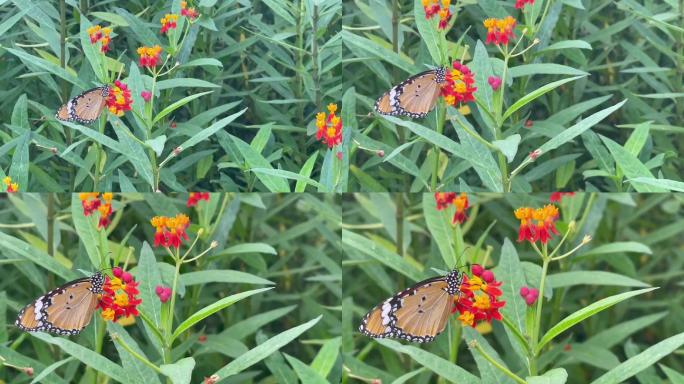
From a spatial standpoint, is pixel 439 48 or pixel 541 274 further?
pixel 439 48

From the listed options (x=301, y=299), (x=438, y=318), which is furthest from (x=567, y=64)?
(x=301, y=299)

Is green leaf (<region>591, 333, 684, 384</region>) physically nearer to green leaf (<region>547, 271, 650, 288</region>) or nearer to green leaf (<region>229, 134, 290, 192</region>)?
green leaf (<region>547, 271, 650, 288</region>)

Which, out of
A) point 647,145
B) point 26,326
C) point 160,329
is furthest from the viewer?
point 647,145

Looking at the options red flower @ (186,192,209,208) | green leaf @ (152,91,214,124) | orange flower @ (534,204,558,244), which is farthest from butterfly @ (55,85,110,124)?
orange flower @ (534,204,558,244)

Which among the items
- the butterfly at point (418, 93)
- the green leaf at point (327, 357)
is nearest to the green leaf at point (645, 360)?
the green leaf at point (327, 357)

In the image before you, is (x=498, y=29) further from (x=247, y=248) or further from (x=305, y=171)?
(x=247, y=248)

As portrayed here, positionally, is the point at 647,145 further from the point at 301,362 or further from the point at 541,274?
the point at 301,362

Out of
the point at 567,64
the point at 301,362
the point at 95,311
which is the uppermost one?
the point at 567,64
